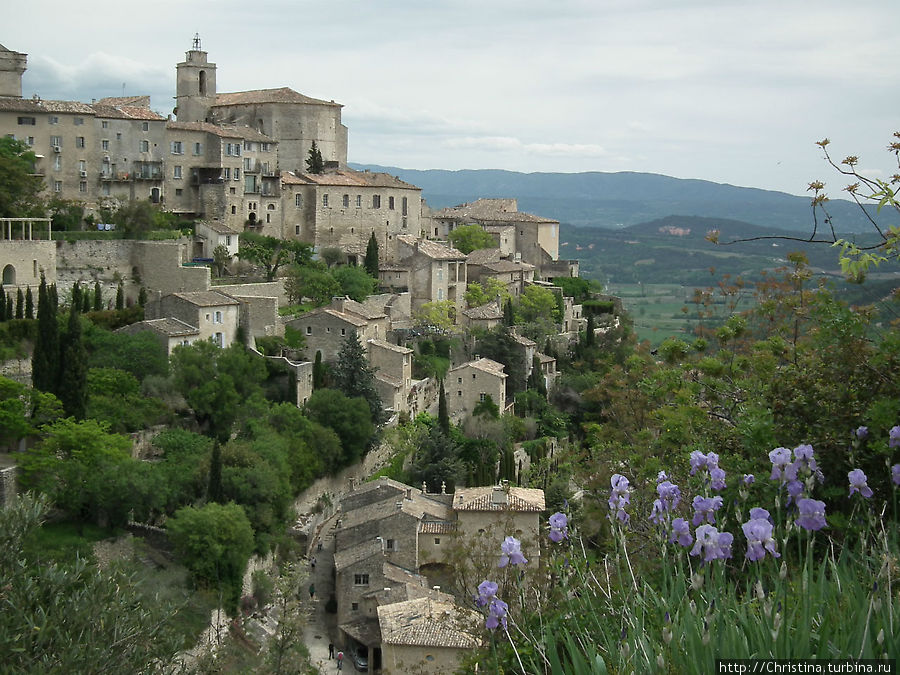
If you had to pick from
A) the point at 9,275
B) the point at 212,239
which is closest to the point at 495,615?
the point at 9,275

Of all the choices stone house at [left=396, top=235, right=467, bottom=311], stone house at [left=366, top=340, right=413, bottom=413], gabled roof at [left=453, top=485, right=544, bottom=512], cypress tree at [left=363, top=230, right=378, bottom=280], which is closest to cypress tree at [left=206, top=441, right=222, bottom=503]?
gabled roof at [left=453, top=485, right=544, bottom=512]

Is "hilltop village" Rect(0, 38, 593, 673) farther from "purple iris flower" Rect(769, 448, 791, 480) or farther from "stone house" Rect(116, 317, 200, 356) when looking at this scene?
"purple iris flower" Rect(769, 448, 791, 480)

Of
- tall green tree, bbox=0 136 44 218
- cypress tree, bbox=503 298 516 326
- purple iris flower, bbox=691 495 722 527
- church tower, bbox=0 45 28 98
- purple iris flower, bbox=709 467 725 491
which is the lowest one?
cypress tree, bbox=503 298 516 326

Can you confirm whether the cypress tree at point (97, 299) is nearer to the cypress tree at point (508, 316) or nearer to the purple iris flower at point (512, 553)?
the cypress tree at point (508, 316)

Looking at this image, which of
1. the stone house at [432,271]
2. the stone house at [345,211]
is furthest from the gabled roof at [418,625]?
the stone house at [345,211]

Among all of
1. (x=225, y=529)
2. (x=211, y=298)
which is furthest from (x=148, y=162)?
(x=225, y=529)

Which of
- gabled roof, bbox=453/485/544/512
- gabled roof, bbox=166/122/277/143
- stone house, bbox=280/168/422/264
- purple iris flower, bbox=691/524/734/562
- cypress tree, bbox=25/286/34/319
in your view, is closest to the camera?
purple iris flower, bbox=691/524/734/562

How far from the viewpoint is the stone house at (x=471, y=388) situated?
41.3 m

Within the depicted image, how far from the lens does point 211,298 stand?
113ft

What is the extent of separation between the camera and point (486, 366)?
4194 centimetres

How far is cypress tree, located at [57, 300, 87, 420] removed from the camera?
2644 cm

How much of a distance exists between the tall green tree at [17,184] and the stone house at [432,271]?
16.2 m

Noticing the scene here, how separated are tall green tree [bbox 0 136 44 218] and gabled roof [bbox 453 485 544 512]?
17.8 meters

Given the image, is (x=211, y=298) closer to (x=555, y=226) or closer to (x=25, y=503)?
(x=25, y=503)
